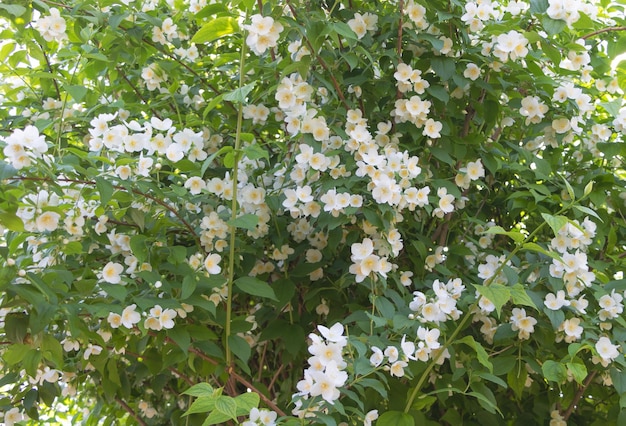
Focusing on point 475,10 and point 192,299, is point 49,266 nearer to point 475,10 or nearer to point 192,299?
point 192,299

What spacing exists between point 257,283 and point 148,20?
2.19 ft

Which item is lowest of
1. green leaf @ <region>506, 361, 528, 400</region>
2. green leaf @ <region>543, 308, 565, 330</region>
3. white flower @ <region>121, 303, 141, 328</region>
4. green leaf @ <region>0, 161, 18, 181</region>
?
green leaf @ <region>506, 361, 528, 400</region>

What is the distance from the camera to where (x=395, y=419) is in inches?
57.2

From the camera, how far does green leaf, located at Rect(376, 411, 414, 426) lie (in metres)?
1.44

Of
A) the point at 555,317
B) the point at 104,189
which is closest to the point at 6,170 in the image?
the point at 104,189

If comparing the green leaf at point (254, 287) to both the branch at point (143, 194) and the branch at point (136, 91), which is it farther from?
the branch at point (136, 91)

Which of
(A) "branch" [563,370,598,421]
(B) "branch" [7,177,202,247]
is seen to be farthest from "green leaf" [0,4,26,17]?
(A) "branch" [563,370,598,421]

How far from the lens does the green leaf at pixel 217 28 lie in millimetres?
1494

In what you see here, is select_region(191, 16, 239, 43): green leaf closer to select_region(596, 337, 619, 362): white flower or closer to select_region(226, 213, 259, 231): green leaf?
select_region(226, 213, 259, 231): green leaf

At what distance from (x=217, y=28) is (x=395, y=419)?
0.86 m

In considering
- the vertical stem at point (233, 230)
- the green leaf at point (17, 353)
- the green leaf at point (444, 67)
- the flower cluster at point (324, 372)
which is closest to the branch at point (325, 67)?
the vertical stem at point (233, 230)

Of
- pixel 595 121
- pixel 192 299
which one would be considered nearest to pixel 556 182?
pixel 595 121

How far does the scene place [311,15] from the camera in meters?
1.51

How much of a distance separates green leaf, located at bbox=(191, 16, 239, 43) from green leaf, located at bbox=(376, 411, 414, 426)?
2.72ft
